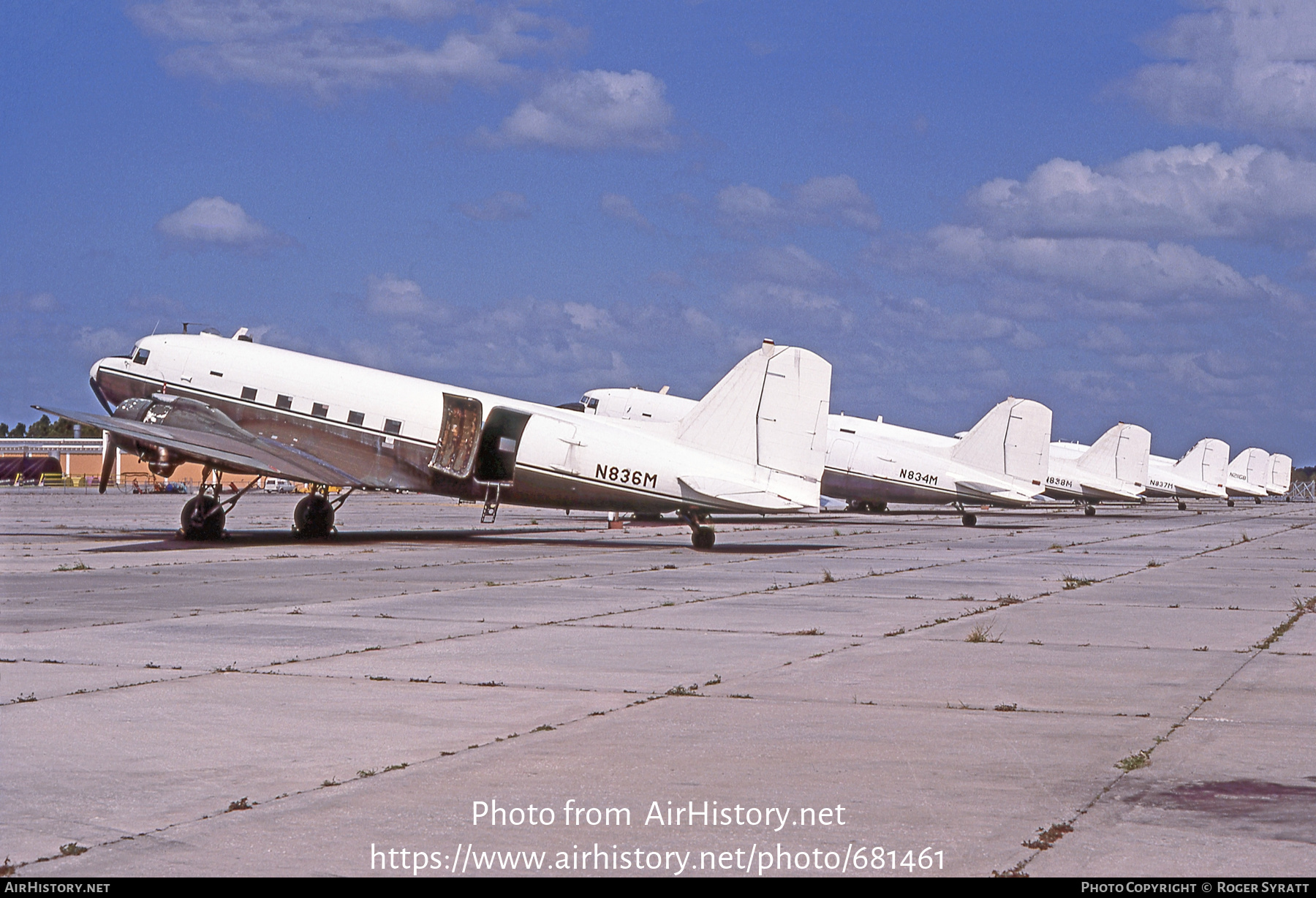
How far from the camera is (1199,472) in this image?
106438 millimetres

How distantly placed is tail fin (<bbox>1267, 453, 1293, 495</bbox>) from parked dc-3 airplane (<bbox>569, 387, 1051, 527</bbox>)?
100439 millimetres

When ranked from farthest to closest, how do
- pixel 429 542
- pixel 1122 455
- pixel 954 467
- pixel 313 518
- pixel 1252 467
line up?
pixel 1252 467 → pixel 1122 455 → pixel 954 467 → pixel 429 542 → pixel 313 518

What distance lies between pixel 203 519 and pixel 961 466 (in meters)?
31.7

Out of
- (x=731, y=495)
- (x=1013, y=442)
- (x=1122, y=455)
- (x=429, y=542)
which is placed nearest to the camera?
(x=731, y=495)

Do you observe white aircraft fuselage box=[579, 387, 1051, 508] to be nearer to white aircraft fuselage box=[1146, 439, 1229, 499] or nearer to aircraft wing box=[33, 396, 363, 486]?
aircraft wing box=[33, 396, 363, 486]

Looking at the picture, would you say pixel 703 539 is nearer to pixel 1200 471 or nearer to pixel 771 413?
pixel 771 413

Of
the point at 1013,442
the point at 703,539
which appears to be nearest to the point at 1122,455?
the point at 1013,442

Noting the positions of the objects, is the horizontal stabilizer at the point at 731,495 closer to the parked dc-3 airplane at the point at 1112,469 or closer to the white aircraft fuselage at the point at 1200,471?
the parked dc-3 airplane at the point at 1112,469

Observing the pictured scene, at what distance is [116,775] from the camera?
8102 millimetres

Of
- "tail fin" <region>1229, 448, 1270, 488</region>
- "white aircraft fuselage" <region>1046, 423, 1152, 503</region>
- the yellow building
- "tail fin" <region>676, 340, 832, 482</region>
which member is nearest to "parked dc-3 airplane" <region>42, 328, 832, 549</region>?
"tail fin" <region>676, 340, 832, 482</region>

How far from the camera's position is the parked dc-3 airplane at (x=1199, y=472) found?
102 m

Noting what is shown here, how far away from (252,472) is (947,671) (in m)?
22.1

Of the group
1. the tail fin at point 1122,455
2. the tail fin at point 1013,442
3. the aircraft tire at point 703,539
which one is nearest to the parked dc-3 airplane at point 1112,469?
the tail fin at point 1122,455

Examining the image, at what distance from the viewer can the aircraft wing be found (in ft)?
98.4
